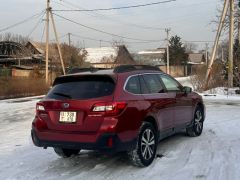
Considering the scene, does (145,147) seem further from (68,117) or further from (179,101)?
(179,101)

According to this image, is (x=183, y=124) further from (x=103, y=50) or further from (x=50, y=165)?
(x=103, y=50)

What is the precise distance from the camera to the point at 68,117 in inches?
260

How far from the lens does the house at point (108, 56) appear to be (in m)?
71.8

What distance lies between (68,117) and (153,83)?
1.94m

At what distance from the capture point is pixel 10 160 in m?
A: 7.71

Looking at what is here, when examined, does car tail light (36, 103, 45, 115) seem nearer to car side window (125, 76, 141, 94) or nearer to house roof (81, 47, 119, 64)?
car side window (125, 76, 141, 94)

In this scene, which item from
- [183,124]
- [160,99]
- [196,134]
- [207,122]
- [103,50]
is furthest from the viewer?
[103,50]

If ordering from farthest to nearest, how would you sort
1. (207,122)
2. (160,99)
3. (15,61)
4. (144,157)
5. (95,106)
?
(15,61)
(207,122)
(160,99)
(144,157)
(95,106)

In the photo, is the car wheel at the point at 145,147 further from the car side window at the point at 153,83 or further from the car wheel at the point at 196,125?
the car wheel at the point at 196,125

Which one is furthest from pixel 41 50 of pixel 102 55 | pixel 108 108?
pixel 108 108

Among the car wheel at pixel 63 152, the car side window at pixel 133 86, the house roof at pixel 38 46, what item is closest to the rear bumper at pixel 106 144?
the car side window at pixel 133 86

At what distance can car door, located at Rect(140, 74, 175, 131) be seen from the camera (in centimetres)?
736

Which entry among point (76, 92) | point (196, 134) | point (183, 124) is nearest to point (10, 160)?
point (76, 92)

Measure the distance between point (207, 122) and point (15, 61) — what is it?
4279cm
